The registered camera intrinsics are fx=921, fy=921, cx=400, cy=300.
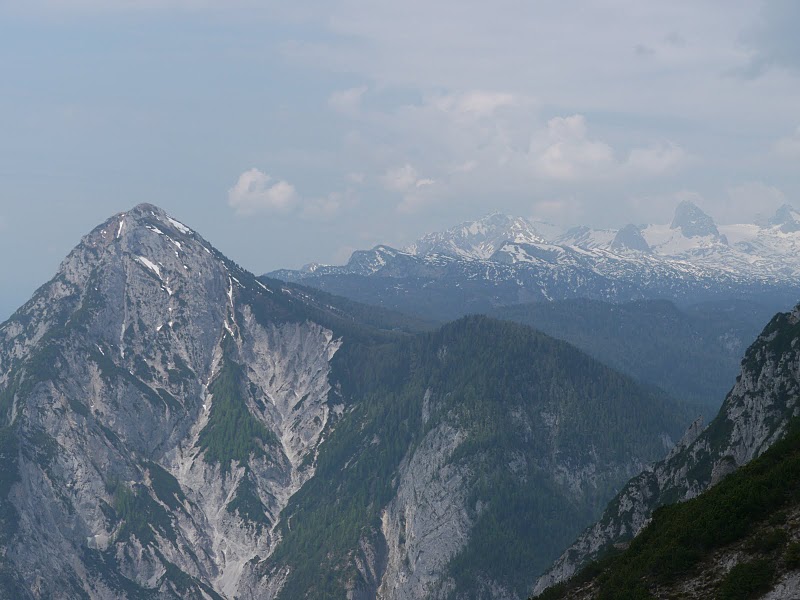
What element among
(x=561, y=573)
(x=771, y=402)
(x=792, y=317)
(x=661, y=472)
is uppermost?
(x=792, y=317)

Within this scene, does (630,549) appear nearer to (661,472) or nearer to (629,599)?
(629,599)

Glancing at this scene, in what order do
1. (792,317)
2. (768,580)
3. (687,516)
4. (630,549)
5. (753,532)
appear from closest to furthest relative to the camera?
(768,580), (753,532), (687,516), (630,549), (792,317)

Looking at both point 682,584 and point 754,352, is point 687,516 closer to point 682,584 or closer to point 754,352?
point 682,584

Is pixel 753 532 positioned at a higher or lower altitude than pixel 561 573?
higher

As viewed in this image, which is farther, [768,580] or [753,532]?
[753,532]

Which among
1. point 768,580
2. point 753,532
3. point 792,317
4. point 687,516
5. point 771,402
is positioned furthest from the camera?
point 792,317

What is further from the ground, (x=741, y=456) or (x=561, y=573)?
(x=741, y=456)

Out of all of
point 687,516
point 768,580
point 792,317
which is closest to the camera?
point 768,580

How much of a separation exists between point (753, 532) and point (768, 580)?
738 centimetres

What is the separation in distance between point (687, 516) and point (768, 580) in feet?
59.0

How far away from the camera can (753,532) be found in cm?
6994

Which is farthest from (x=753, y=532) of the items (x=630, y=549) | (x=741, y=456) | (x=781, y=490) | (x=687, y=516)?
(x=741, y=456)

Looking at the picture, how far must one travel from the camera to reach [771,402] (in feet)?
550

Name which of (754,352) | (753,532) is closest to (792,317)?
(754,352)
